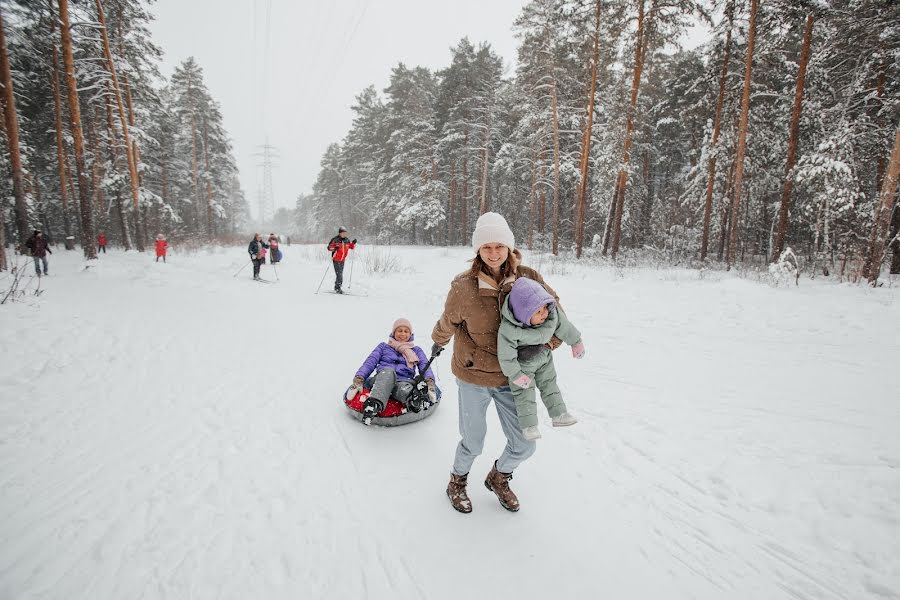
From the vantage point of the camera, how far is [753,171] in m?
17.3

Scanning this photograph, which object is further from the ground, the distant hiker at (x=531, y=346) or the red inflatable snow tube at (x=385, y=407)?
the distant hiker at (x=531, y=346)

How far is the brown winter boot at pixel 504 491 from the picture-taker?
117 inches

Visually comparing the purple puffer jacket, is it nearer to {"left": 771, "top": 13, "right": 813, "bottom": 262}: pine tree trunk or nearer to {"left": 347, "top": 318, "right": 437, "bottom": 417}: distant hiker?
{"left": 347, "top": 318, "right": 437, "bottom": 417}: distant hiker

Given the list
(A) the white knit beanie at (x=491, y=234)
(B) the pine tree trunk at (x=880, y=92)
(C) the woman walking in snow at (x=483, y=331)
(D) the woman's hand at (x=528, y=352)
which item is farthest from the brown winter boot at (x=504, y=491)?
(B) the pine tree trunk at (x=880, y=92)

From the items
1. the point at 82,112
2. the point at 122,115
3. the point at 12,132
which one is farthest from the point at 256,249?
the point at 82,112

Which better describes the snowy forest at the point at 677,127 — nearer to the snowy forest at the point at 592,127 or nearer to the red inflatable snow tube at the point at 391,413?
the snowy forest at the point at 592,127

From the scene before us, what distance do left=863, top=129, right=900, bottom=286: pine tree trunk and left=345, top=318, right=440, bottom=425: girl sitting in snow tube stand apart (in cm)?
1286

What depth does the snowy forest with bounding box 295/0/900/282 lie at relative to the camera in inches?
469

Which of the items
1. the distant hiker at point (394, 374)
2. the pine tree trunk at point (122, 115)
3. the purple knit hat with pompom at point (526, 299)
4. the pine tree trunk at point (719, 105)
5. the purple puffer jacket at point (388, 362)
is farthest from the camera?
the pine tree trunk at point (122, 115)

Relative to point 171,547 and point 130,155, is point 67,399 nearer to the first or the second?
point 171,547

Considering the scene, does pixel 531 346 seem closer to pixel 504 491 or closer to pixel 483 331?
pixel 483 331

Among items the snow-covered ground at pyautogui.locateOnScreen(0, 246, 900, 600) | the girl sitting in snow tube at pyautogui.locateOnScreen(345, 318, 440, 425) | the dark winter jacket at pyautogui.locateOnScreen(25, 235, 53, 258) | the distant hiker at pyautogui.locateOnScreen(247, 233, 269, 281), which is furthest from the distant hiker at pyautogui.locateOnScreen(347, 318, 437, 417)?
the dark winter jacket at pyautogui.locateOnScreen(25, 235, 53, 258)

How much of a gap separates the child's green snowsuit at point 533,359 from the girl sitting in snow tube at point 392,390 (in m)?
1.58

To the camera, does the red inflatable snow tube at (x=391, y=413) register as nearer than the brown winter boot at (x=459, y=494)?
No
